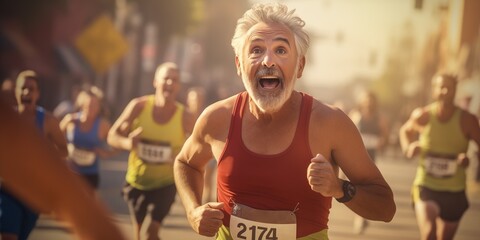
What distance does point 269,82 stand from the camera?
172 inches

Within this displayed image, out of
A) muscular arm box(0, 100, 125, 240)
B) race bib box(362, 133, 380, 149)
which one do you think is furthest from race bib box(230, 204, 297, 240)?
race bib box(362, 133, 380, 149)

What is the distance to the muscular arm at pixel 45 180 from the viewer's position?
1616 millimetres

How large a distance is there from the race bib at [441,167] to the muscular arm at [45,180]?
22.1ft

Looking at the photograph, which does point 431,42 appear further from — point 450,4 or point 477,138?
point 477,138

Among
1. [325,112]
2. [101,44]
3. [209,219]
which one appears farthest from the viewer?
[101,44]

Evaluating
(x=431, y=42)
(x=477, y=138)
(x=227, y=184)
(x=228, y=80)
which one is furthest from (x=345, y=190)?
(x=228, y=80)

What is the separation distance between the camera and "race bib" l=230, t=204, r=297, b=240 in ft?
13.5

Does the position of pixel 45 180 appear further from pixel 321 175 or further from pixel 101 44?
pixel 101 44

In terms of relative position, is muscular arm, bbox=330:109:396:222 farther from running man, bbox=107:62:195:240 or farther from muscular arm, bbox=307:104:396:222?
running man, bbox=107:62:195:240

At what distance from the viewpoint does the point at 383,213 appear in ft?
13.4

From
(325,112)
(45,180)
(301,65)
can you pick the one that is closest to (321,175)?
(325,112)

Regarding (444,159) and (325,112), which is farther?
(444,159)

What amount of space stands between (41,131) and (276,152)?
2.73 meters

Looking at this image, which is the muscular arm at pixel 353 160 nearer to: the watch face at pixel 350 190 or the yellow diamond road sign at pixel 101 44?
→ the watch face at pixel 350 190
